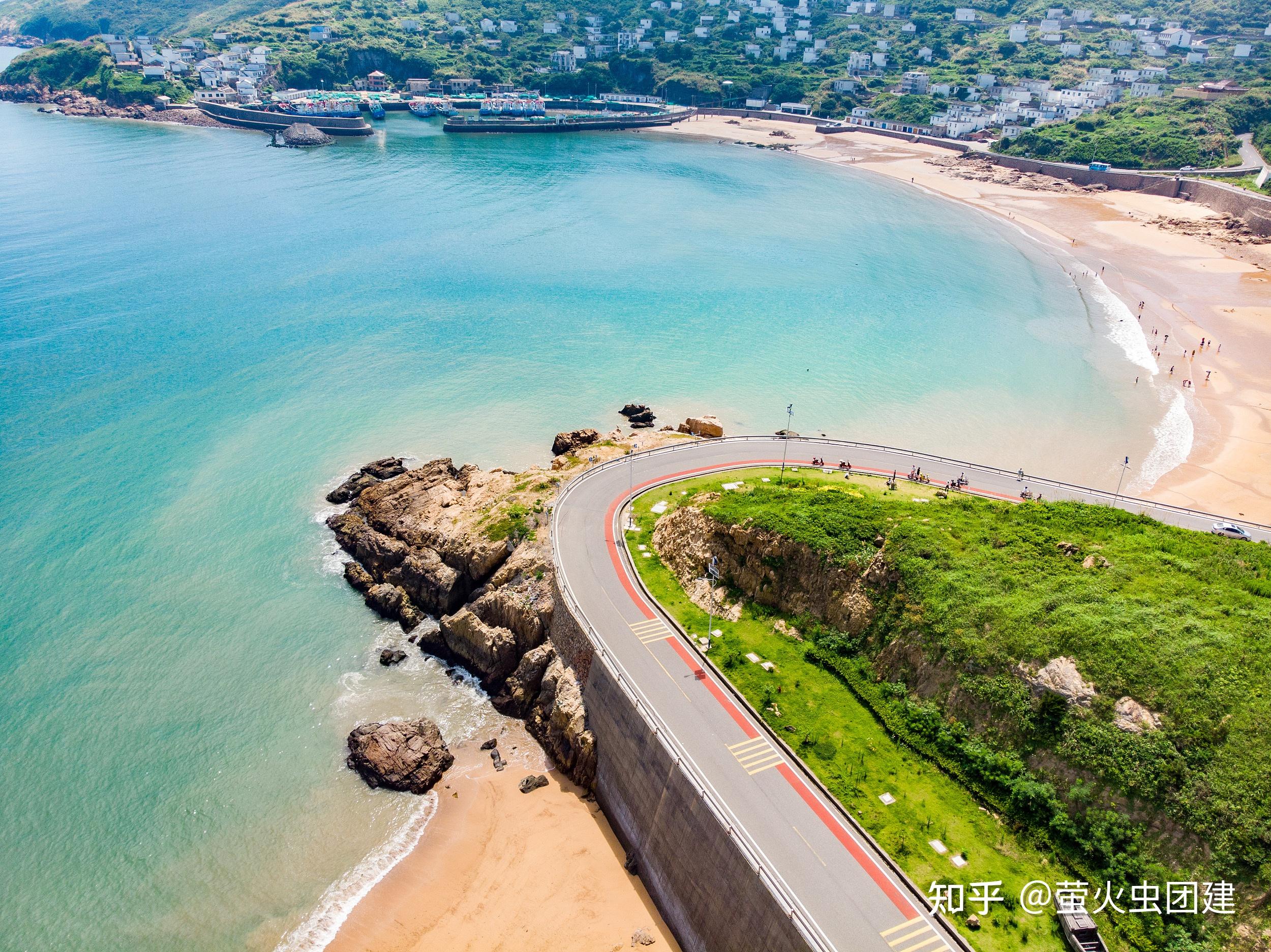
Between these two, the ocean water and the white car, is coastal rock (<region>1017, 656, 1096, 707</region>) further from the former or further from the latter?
the ocean water

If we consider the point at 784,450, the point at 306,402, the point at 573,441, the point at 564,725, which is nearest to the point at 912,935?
the point at 564,725

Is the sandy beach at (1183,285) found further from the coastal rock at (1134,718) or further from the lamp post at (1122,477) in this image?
the coastal rock at (1134,718)

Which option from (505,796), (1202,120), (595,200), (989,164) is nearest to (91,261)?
(595,200)

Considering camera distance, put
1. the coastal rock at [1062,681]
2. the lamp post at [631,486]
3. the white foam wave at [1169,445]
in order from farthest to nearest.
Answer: the white foam wave at [1169,445] < the lamp post at [631,486] < the coastal rock at [1062,681]

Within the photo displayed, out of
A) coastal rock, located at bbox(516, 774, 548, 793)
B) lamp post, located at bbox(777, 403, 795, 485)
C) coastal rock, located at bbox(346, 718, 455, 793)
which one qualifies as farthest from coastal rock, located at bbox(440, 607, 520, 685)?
lamp post, located at bbox(777, 403, 795, 485)

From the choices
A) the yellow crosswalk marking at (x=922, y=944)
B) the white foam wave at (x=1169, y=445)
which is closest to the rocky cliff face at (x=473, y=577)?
the yellow crosswalk marking at (x=922, y=944)

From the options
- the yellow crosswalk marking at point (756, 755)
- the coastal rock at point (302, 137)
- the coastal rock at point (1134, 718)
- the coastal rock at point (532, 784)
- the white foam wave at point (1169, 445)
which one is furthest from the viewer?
the coastal rock at point (302, 137)
